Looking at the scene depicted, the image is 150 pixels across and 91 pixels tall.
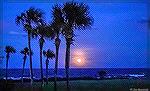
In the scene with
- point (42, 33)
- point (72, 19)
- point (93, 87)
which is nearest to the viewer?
point (72, 19)

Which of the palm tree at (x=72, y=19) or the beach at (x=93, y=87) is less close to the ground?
the palm tree at (x=72, y=19)

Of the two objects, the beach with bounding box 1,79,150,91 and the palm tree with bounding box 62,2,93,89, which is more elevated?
the palm tree with bounding box 62,2,93,89

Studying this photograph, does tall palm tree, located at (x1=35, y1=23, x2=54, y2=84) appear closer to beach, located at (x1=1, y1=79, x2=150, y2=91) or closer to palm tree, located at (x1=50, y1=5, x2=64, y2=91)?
palm tree, located at (x1=50, y1=5, x2=64, y2=91)


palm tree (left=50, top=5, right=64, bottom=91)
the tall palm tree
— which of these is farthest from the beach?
the tall palm tree

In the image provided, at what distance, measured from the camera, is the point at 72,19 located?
10.7 meters

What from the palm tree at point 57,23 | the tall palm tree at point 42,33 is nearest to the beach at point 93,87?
the palm tree at point 57,23

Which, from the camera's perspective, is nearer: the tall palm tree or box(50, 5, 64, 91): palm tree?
box(50, 5, 64, 91): palm tree

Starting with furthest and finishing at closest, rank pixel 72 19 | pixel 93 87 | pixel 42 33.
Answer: pixel 42 33 → pixel 93 87 → pixel 72 19

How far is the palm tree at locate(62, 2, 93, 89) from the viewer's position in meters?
10.4

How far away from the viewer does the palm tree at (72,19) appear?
10359mm

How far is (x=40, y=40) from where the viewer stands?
14.0 m

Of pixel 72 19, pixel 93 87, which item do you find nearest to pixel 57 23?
pixel 72 19

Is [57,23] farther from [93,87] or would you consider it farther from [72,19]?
[93,87]

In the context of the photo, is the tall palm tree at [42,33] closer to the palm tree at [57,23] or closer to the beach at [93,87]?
the palm tree at [57,23]
